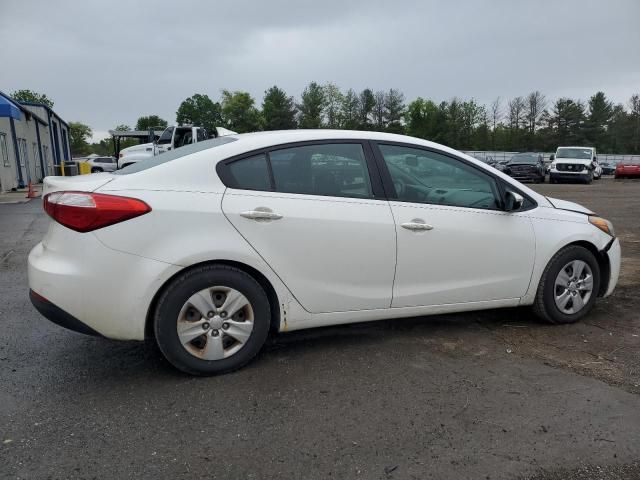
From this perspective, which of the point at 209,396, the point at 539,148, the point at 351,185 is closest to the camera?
the point at 209,396

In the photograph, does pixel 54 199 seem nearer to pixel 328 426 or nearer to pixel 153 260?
pixel 153 260

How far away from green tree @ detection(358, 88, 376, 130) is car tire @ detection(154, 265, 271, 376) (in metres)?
83.7

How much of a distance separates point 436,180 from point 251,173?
1.44m

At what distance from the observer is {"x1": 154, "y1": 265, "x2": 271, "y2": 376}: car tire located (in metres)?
3.07

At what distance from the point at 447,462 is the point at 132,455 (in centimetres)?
150

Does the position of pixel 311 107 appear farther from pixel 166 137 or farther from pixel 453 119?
pixel 166 137

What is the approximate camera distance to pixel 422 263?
368cm

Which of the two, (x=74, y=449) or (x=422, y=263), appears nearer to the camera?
(x=74, y=449)

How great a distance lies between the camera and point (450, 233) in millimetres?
3727

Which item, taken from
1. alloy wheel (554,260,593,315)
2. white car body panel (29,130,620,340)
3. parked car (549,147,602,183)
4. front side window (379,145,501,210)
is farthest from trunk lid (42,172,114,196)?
parked car (549,147,602,183)

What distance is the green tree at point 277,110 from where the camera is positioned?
81500mm

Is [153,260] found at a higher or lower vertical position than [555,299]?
higher

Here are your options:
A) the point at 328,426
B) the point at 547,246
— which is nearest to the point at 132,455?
the point at 328,426

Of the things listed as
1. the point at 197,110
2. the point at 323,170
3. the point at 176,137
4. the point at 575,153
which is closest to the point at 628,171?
the point at 575,153
